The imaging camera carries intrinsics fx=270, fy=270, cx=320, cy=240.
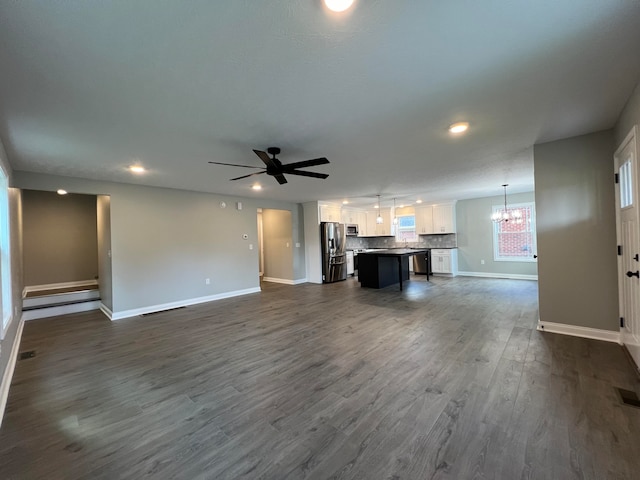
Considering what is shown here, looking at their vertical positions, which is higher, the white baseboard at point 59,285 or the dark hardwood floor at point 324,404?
the white baseboard at point 59,285

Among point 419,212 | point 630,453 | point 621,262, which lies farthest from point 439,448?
point 419,212

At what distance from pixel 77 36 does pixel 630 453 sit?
12.8ft

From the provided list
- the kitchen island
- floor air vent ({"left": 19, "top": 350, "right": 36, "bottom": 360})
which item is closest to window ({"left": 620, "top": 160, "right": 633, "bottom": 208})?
the kitchen island

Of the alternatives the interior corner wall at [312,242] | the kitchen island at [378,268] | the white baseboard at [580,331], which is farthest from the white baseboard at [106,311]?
the white baseboard at [580,331]

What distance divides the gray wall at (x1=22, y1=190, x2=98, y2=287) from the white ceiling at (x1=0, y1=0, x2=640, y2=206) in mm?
3437

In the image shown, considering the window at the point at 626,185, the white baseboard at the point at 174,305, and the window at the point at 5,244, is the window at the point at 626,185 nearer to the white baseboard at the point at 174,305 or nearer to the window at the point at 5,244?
the window at the point at 5,244

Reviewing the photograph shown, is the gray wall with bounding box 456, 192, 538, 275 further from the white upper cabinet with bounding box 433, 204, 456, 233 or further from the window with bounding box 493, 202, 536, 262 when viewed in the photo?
the white upper cabinet with bounding box 433, 204, 456, 233

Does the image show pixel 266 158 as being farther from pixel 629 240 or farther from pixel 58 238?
pixel 58 238

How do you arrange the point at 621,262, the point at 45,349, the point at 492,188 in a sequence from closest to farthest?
the point at 621,262 → the point at 45,349 → the point at 492,188

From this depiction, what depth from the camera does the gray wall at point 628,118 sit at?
2.22 m

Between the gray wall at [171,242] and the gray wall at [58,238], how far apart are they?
2.69 meters

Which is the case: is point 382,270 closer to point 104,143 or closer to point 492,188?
point 492,188

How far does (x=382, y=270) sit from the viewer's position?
704cm

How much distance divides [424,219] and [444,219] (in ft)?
2.09
